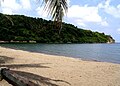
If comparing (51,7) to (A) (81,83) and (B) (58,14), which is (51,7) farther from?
(A) (81,83)

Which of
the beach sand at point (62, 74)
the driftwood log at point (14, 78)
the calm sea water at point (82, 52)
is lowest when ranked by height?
the calm sea water at point (82, 52)

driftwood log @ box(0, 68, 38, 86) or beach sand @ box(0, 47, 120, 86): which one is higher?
driftwood log @ box(0, 68, 38, 86)

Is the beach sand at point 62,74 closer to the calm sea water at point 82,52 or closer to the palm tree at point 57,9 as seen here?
the palm tree at point 57,9

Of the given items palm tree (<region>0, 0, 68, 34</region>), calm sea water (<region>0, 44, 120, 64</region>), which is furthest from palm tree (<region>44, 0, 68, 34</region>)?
calm sea water (<region>0, 44, 120, 64</region>)

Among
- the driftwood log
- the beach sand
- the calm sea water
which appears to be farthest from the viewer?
the calm sea water

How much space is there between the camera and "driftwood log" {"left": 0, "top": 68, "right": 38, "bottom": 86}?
6.25 m

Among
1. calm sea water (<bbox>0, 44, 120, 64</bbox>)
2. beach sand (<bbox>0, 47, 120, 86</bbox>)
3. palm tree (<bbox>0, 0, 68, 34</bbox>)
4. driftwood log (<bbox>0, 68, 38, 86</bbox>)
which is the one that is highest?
palm tree (<bbox>0, 0, 68, 34</bbox>)

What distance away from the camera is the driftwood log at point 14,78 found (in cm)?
625

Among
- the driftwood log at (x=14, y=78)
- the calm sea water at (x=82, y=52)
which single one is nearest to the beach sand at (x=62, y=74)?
the driftwood log at (x=14, y=78)

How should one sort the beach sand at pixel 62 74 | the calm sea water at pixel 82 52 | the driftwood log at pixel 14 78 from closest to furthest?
1. the driftwood log at pixel 14 78
2. the beach sand at pixel 62 74
3. the calm sea water at pixel 82 52

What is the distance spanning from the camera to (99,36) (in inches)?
5728

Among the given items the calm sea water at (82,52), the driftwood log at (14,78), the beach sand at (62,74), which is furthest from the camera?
the calm sea water at (82,52)

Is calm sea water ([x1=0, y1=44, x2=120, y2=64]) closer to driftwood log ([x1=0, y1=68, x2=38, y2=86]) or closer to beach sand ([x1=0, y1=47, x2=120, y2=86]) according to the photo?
beach sand ([x1=0, y1=47, x2=120, y2=86])

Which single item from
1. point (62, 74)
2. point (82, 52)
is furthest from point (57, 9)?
point (82, 52)
